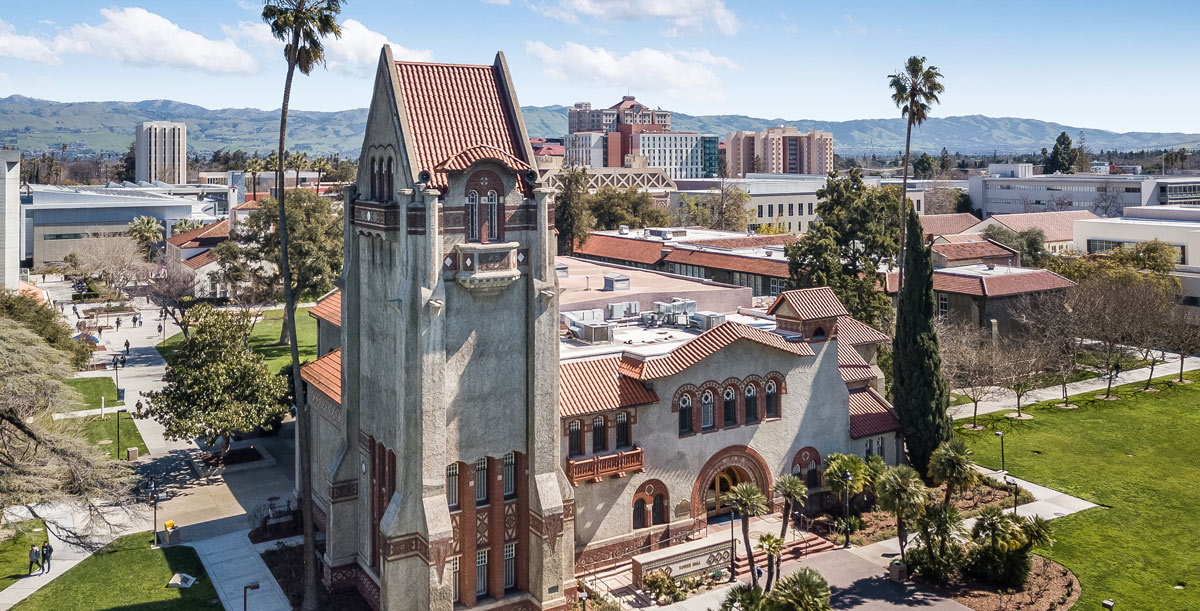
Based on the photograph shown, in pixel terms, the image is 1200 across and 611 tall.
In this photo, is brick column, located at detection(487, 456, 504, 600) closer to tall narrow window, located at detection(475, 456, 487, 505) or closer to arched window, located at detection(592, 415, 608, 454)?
tall narrow window, located at detection(475, 456, 487, 505)

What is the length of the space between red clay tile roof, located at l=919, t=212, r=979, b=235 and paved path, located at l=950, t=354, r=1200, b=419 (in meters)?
53.4

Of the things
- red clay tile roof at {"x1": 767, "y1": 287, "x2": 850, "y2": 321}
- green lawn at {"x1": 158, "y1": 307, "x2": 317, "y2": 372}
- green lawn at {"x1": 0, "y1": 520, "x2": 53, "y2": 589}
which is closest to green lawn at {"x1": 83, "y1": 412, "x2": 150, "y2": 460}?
green lawn at {"x1": 0, "y1": 520, "x2": 53, "y2": 589}

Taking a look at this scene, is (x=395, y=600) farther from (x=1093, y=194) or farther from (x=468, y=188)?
(x=1093, y=194)

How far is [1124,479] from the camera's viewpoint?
48.2 metres

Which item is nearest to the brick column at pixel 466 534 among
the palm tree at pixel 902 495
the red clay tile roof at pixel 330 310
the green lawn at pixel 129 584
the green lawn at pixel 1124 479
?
the green lawn at pixel 129 584

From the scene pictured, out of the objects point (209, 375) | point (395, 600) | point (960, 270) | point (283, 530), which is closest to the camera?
point (395, 600)

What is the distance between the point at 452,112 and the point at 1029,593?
1092 inches

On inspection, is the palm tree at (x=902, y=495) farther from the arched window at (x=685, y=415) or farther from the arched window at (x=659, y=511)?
the arched window at (x=659, y=511)

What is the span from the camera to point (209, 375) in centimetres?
4688

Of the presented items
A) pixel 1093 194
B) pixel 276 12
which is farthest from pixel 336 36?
pixel 1093 194

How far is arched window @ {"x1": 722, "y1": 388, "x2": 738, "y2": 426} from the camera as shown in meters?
40.8

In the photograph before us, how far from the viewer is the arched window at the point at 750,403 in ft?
136

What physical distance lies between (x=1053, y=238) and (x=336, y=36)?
10955cm

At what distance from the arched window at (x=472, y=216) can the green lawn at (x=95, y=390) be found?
42879 millimetres
